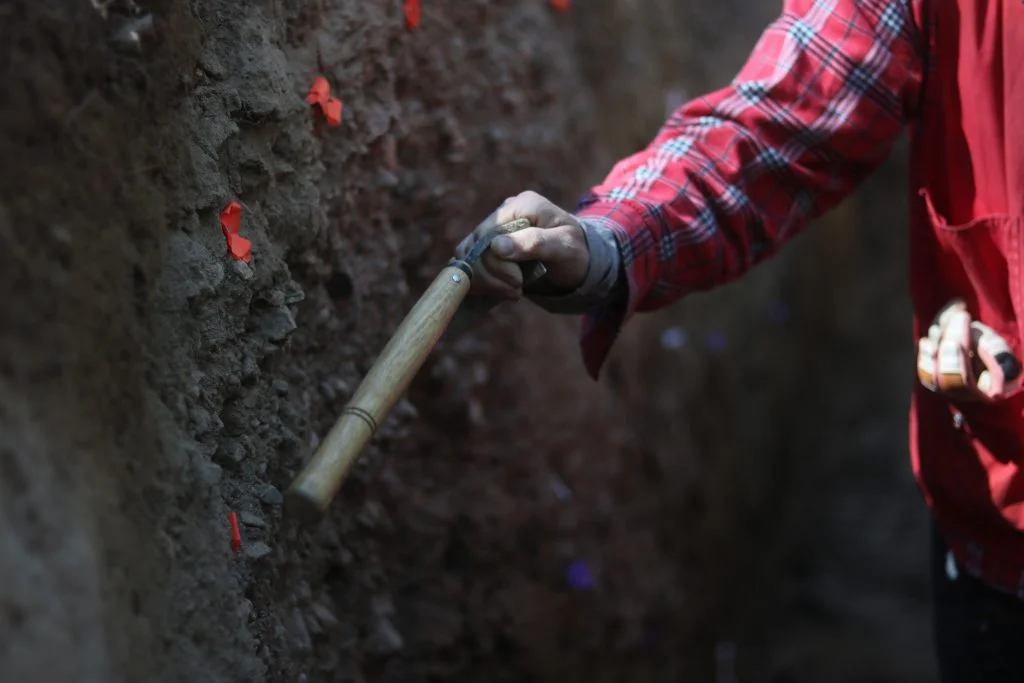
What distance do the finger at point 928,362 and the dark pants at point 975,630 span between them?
0.76 feet

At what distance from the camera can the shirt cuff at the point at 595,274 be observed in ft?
3.59

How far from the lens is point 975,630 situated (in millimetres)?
1233

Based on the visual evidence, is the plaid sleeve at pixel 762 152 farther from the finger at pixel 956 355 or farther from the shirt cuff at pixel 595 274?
the finger at pixel 956 355

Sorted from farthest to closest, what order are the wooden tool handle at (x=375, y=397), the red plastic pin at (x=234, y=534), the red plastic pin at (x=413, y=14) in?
1. the red plastic pin at (x=413, y=14)
2. the red plastic pin at (x=234, y=534)
3. the wooden tool handle at (x=375, y=397)

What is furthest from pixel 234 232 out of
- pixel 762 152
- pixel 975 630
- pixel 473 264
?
pixel 975 630

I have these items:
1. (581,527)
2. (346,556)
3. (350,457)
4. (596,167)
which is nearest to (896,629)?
(581,527)

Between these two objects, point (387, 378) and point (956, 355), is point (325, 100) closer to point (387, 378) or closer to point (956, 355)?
point (387, 378)

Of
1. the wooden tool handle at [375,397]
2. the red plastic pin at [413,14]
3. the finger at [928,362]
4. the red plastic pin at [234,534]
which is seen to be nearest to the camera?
the wooden tool handle at [375,397]

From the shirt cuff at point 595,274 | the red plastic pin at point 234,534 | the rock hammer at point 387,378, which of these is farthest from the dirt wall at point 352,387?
the shirt cuff at point 595,274

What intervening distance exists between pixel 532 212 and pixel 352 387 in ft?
1.19

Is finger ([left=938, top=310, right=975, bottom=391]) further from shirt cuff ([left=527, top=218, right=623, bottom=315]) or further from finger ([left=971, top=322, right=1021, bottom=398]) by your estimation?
shirt cuff ([left=527, top=218, right=623, bottom=315])

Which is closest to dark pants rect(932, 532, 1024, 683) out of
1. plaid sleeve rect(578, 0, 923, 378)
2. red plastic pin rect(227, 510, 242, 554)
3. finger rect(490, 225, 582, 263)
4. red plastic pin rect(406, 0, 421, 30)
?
plaid sleeve rect(578, 0, 923, 378)

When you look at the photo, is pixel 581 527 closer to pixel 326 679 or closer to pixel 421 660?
pixel 421 660

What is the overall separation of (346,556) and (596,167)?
0.98 metres
